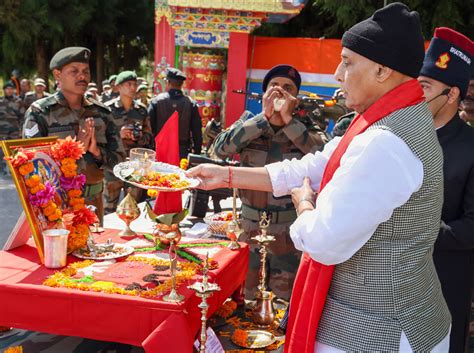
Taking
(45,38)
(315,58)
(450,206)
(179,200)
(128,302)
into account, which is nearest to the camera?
(128,302)

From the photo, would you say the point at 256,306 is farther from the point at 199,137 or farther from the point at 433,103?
the point at 199,137

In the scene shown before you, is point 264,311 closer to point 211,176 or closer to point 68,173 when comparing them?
point 211,176

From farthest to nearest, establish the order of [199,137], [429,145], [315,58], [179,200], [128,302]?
[315,58]
[199,137]
[179,200]
[128,302]
[429,145]

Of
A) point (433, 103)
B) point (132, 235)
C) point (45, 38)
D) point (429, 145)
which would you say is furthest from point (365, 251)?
point (45, 38)

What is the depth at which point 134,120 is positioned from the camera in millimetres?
6020

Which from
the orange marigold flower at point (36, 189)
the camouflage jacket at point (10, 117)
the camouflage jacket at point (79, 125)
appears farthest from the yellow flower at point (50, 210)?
the camouflage jacket at point (10, 117)

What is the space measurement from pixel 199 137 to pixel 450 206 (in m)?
4.54

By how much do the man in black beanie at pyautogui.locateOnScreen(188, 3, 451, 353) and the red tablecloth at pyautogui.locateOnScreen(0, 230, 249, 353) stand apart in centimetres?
66

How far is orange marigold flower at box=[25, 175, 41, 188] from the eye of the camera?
2.59m

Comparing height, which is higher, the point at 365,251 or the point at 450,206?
the point at 365,251

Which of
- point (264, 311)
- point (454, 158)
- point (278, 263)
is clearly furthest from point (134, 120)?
point (454, 158)

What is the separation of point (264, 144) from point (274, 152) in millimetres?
85

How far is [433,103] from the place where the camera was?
2453mm

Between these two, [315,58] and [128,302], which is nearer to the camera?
[128,302]
